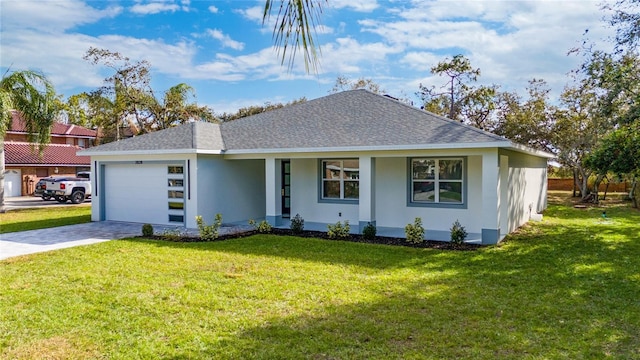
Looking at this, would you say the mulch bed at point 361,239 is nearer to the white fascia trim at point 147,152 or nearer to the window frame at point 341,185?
the window frame at point 341,185

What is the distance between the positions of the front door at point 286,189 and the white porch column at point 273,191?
1.73 m

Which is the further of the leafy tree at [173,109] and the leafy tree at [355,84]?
the leafy tree at [355,84]

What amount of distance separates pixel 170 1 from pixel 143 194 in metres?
12.9

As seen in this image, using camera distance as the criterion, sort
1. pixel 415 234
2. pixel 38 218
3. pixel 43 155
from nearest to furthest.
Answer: pixel 415 234
pixel 38 218
pixel 43 155

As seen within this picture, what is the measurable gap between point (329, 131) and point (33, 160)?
89.3 feet

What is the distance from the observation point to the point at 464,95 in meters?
26.8

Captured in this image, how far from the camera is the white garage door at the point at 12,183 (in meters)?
29.7

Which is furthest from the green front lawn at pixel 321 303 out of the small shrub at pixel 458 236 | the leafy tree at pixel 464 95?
the leafy tree at pixel 464 95

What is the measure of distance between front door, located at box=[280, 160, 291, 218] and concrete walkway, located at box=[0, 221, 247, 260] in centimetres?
242

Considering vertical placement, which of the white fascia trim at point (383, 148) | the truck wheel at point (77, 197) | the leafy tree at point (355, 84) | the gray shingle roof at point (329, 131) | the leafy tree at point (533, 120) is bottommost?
the truck wheel at point (77, 197)

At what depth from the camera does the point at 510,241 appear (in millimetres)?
10922

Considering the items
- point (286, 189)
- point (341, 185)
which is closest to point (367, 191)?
point (341, 185)

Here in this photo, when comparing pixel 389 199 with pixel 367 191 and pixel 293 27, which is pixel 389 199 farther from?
pixel 293 27

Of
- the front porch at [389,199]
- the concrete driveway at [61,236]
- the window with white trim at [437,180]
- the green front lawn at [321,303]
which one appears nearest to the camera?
the green front lawn at [321,303]
